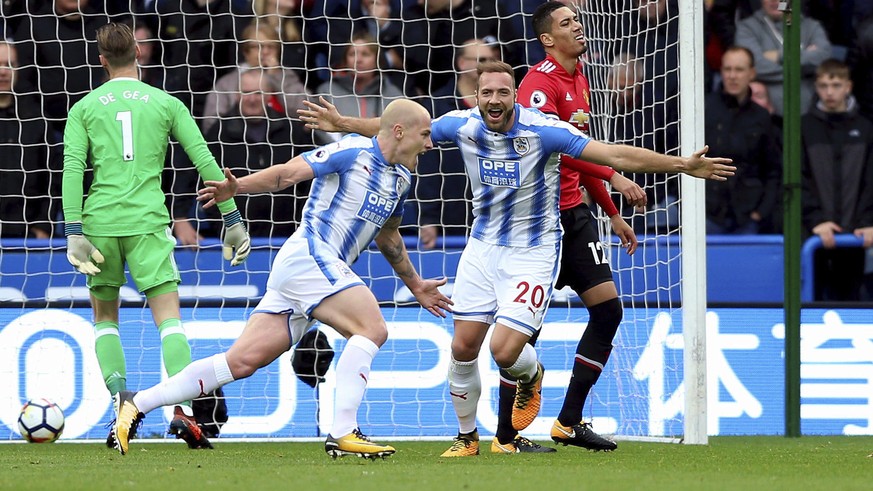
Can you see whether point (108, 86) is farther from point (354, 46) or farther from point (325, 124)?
point (354, 46)

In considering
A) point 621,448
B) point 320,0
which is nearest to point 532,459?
point 621,448

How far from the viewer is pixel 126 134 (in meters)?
7.10

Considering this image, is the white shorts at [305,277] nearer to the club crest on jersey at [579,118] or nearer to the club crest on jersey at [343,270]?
the club crest on jersey at [343,270]

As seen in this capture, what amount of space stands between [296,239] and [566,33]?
191 cm

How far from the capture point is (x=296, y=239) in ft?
20.1

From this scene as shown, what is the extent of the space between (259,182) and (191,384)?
3.33 feet

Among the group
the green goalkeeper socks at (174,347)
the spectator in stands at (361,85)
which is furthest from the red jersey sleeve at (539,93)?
the spectator in stands at (361,85)

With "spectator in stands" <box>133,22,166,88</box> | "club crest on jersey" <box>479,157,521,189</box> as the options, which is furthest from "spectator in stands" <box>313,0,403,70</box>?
"club crest on jersey" <box>479,157,521,189</box>

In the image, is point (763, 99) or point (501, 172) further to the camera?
point (763, 99)

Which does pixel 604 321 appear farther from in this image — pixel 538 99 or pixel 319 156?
pixel 319 156

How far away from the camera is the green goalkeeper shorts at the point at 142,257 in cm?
702

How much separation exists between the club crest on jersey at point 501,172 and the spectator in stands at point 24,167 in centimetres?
445

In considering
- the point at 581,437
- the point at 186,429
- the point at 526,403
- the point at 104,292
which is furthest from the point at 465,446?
the point at 104,292

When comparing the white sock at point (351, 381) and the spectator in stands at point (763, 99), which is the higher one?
the spectator in stands at point (763, 99)
